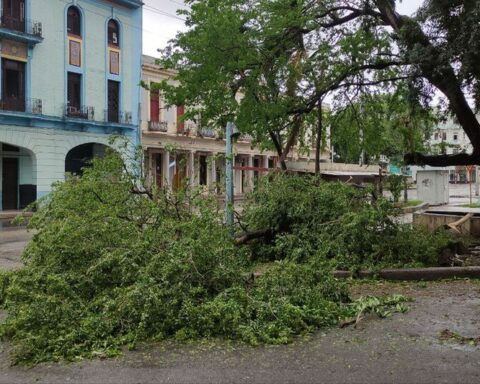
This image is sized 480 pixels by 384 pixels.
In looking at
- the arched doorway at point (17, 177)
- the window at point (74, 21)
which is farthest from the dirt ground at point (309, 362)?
the window at point (74, 21)

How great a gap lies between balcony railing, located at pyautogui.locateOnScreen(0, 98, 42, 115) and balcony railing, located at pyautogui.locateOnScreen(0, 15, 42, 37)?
3.42 metres

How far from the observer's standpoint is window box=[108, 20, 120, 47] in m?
32.1

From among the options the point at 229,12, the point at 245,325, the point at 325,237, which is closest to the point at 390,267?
the point at 325,237

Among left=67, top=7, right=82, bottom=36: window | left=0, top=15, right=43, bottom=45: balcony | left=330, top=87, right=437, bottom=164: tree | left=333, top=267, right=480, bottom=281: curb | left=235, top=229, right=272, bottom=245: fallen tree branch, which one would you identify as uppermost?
left=67, top=7, right=82, bottom=36: window

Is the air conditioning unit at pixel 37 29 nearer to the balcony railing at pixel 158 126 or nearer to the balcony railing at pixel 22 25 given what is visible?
the balcony railing at pixel 22 25

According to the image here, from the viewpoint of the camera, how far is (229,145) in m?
11.4

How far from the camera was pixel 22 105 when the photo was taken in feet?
89.8

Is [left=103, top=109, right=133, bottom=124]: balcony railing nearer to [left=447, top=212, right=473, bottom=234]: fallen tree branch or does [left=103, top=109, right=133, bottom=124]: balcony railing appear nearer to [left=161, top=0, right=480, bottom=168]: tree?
[left=161, top=0, right=480, bottom=168]: tree

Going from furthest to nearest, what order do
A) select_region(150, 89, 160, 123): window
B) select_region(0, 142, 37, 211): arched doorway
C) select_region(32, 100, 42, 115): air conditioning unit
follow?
select_region(150, 89, 160, 123): window → select_region(0, 142, 37, 211): arched doorway → select_region(32, 100, 42, 115): air conditioning unit

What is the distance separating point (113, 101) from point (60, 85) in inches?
159

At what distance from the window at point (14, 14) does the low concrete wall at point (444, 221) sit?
21.8 metres

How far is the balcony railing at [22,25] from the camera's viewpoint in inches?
1041

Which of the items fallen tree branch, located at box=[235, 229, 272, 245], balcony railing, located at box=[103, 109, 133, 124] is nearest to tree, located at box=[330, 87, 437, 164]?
fallen tree branch, located at box=[235, 229, 272, 245]

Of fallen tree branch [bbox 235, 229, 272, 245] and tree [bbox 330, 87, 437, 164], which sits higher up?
tree [bbox 330, 87, 437, 164]
